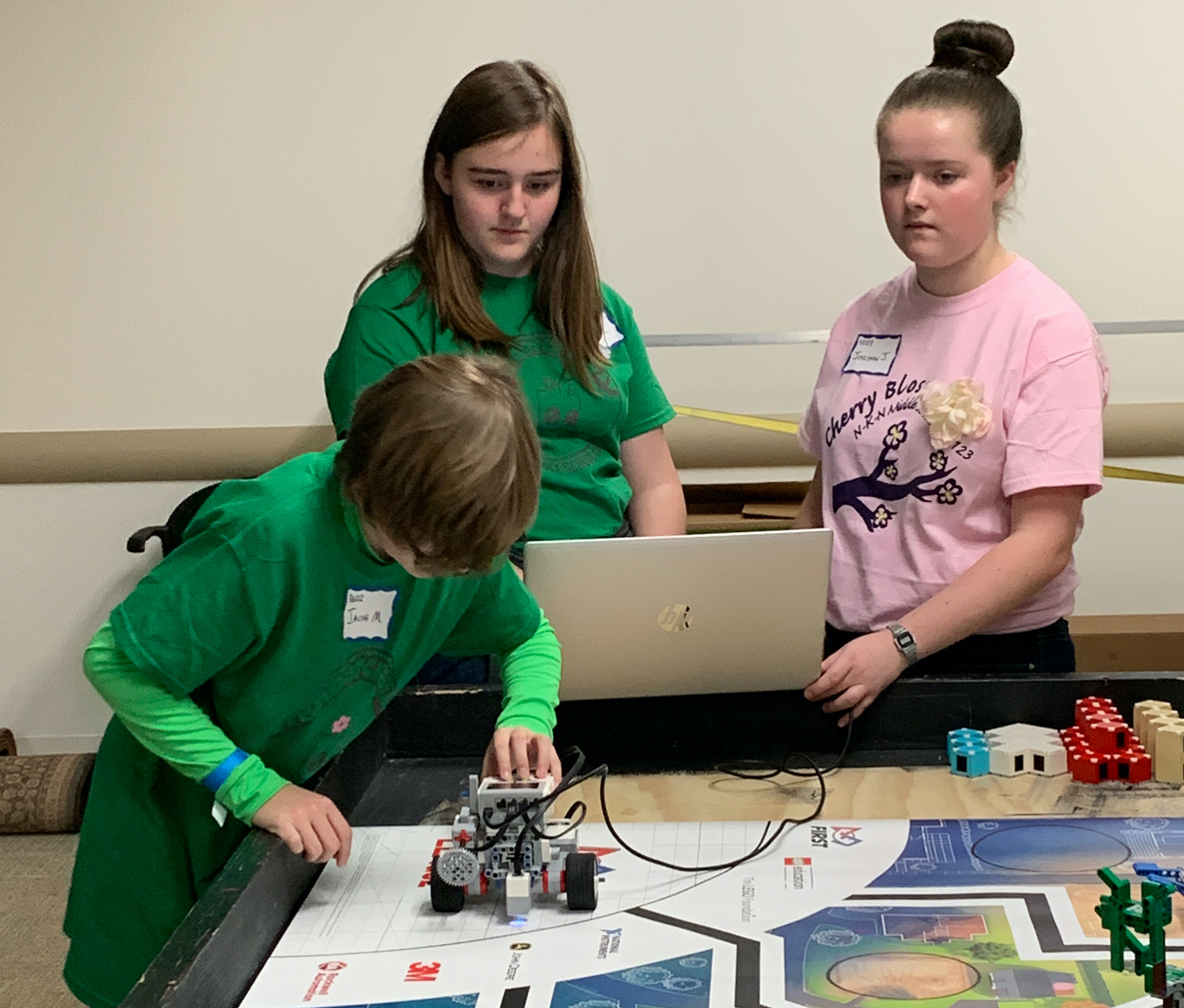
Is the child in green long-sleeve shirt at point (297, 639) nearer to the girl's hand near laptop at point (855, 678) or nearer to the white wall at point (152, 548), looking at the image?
the girl's hand near laptop at point (855, 678)

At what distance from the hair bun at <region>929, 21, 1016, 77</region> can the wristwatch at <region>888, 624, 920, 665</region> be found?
2.32 ft

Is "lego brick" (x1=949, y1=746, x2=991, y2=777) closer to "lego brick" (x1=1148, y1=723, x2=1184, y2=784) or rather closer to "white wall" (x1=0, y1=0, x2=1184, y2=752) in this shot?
"lego brick" (x1=1148, y1=723, x2=1184, y2=784)

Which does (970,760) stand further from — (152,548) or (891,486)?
(152,548)

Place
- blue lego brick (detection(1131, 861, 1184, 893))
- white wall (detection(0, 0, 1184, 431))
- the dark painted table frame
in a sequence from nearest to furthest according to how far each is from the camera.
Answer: blue lego brick (detection(1131, 861, 1184, 893))
the dark painted table frame
white wall (detection(0, 0, 1184, 431))

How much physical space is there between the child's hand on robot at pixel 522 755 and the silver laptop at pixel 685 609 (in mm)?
165

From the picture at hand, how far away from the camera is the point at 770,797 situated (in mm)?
1357

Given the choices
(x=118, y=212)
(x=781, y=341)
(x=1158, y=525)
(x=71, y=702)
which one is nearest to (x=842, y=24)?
(x=781, y=341)

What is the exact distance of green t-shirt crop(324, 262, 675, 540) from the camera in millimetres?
1666

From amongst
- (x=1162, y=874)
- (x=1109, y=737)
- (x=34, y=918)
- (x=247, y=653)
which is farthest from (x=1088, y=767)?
(x=34, y=918)

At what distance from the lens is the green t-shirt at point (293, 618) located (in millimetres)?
1122

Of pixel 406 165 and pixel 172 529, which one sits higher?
pixel 406 165

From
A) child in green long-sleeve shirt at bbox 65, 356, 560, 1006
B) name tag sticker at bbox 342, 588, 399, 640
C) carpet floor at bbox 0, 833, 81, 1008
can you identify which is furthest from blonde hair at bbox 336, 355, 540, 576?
carpet floor at bbox 0, 833, 81, 1008

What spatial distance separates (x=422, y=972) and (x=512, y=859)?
0.13 m

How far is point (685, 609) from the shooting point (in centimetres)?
138
